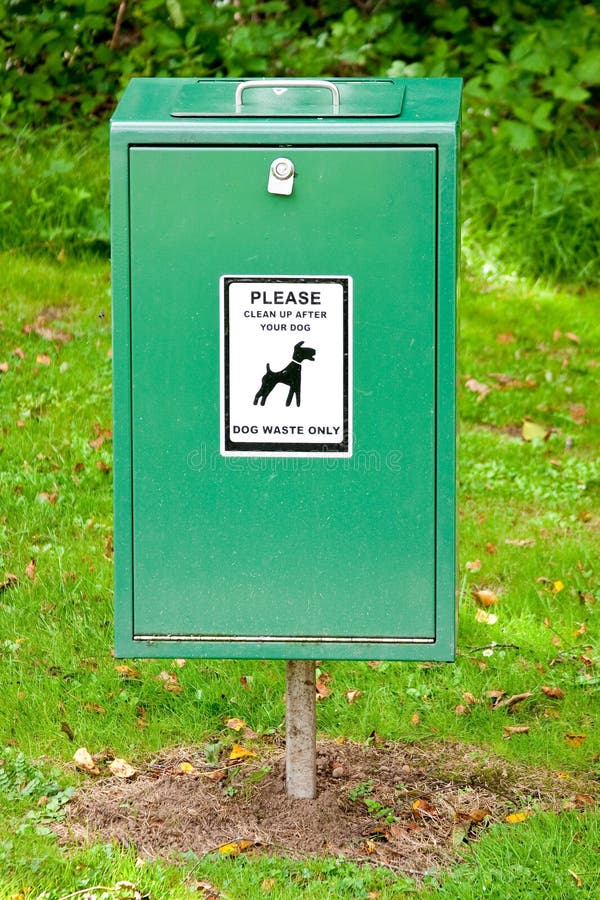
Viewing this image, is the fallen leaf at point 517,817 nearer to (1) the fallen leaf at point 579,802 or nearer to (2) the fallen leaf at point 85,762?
(1) the fallen leaf at point 579,802

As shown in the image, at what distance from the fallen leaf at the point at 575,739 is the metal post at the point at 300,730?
726mm

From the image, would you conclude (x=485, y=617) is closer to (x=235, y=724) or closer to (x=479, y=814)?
(x=235, y=724)

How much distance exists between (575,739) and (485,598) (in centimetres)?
79

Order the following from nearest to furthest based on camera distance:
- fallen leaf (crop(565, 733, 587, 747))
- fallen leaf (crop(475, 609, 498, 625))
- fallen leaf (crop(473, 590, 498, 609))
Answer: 1. fallen leaf (crop(565, 733, 587, 747))
2. fallen leaf (crop(475, 609, 498, 625))
3. fallen leaf (crop(473, 590, 498, 609))

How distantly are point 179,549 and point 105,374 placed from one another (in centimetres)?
339

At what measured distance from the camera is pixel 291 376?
247 centimetres

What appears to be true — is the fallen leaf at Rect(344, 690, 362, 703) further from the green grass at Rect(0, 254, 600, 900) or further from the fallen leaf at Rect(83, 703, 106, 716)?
the fallen leaf at Rect(83, 703, 106, 716)

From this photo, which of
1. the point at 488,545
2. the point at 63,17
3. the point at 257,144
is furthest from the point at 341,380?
the point at 63,17

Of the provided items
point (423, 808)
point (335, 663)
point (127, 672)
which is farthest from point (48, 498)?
point (423, 808)

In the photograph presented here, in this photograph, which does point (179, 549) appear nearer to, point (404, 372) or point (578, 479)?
point (404, 372)

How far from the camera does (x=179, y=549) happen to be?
2.57m

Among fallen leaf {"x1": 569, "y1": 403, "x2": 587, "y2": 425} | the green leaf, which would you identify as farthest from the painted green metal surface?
the green leaf

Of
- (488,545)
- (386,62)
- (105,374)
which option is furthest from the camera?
(386,62)

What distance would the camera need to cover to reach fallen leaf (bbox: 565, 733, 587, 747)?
3350 millimetres
